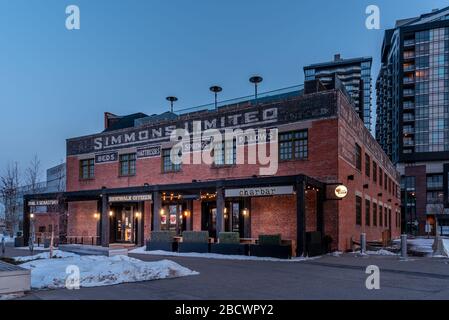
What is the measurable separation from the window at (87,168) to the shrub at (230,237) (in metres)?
17.9

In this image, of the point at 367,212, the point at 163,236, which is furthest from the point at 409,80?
the point at 163,236

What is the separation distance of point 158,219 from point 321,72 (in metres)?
136

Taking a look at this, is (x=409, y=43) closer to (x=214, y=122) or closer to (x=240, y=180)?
(x=214, y=122)

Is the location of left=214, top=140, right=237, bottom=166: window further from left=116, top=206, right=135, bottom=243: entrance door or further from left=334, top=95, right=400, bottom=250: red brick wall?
left=116, top=206, right=135, bottom=243: entrance door

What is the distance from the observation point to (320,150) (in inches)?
990

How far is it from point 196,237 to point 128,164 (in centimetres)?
1253

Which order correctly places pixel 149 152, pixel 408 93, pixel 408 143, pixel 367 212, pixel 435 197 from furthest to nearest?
pixel 408 93 → pixel 408 143 → pixel 435 197 → pixel 367 212 → pixel 149 152

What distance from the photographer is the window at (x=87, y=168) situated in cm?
3703

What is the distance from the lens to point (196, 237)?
24.2m

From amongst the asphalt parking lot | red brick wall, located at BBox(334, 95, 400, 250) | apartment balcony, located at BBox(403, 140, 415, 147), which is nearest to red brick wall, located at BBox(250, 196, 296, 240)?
red brick wall, located at BBox(334, 95, 400, 250)

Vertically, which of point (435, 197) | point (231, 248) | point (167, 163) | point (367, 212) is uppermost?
point (167, 163)

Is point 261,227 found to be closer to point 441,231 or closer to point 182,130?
point 182,130

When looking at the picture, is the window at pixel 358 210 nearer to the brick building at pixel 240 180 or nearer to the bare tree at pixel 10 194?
the brick building at pixel 240 180
